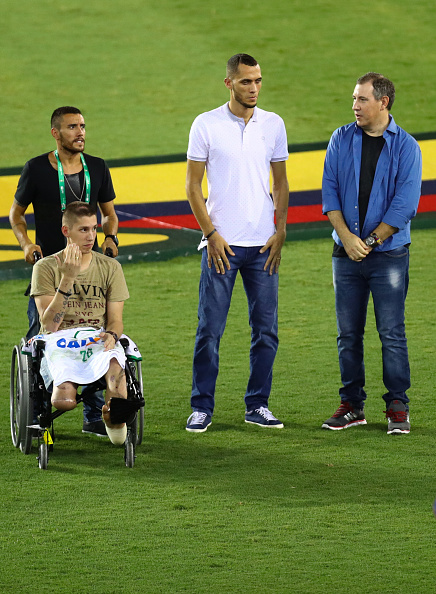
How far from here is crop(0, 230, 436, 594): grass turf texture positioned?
14.9ft

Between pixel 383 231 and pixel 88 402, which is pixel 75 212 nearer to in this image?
pixel 88 402

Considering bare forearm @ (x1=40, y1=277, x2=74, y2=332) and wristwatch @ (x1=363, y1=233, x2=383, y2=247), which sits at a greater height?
wristwatch @ (x1=363, y1=233, x2=383, y2=247)

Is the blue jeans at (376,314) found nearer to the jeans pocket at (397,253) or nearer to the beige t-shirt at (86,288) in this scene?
the jeans pocket at (397,253)

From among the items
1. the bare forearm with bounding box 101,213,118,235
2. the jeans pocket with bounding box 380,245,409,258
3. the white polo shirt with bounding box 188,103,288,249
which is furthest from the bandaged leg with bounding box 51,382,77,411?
the jeans pocket with bounding box 380,245,409,258

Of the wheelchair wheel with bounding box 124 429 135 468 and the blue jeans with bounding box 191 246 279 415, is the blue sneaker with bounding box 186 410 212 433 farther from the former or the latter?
the wheelchair wheel with bounding box 124 429 135 468

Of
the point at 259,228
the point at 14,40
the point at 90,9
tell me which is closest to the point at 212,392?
the point at 259,228

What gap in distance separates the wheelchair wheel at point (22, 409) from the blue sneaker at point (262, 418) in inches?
51.2

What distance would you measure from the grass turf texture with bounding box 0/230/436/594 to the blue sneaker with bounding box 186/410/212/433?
0.17 feet

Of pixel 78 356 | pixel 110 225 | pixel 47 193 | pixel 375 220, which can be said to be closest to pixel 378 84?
pixel 375 220

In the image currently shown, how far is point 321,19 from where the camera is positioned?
2034cm

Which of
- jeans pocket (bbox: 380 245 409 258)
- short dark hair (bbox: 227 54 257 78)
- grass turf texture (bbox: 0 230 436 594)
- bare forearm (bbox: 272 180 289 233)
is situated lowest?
grass turf texture (bbox: 0 230 436 594)

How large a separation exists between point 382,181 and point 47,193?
186 centimetres

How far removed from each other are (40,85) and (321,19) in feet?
18.1

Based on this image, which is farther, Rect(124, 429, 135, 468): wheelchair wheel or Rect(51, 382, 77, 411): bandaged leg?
Rect(124, 429, 135, 468): wheelchair wheel
